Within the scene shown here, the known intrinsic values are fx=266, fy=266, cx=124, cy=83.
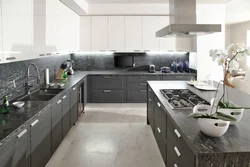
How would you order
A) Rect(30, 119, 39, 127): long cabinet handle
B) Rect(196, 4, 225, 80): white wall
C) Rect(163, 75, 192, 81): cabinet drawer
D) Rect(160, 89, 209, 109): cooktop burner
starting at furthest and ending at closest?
Rect(163, 75, 192, 81): cabinet drawer < Rect(196, 4, 225, 80): white wall < Rect(160, 89, 209, 109): cooktop burner < Rect(30, 119, 39, 127): long cabinet handle

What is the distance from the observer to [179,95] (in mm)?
3705

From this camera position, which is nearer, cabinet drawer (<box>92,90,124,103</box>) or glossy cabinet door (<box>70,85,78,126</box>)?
glossy cabinet door (<box>70,85,78,126</box>)

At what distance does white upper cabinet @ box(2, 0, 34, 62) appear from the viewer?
8.54 ft

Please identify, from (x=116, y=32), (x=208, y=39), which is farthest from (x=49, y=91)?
(x=208, y=39)

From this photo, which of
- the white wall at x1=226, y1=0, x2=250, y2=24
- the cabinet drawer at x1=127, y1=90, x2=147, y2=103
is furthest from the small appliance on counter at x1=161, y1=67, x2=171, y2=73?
the white wall at x1=226, y1=0, x2=250, y2=24

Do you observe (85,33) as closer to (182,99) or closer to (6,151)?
(182,99)

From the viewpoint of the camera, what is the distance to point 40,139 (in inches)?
114

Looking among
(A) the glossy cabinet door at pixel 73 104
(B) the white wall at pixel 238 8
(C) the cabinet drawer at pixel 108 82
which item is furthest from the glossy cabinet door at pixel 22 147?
(B) the white wall at pixel 238 8

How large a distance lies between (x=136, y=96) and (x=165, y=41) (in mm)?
1657

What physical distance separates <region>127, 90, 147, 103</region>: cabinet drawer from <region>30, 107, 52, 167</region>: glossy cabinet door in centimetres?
385

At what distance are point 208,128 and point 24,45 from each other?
7.41ft

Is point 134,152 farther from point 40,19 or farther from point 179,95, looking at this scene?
point 40,19

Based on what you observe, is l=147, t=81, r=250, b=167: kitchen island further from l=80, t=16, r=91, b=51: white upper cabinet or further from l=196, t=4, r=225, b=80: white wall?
l=80, t=16, r=91, b=51: white upper cabinet

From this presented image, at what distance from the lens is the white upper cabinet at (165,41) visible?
278 inches
